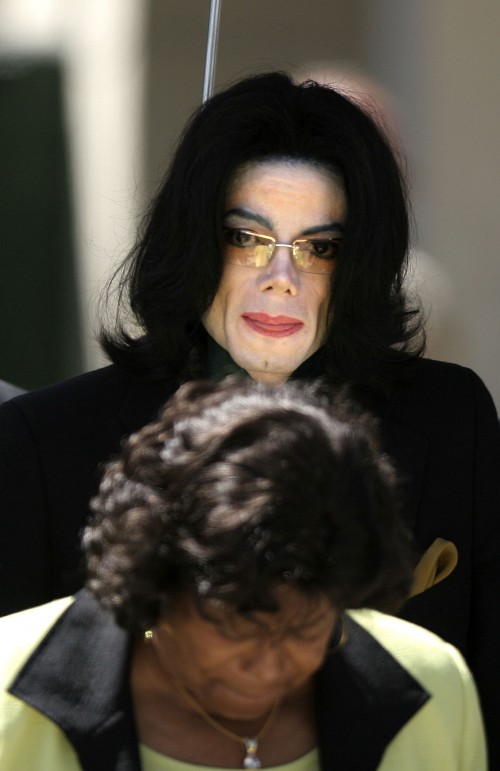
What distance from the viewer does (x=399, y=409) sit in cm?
305

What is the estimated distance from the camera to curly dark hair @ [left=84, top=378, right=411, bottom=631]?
170 centimetres

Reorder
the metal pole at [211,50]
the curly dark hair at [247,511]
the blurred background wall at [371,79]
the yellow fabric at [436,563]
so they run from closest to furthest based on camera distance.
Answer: the curly dark hair at [247,511], the yellow fabric at [436,563], the metal pole at [211,50], the blurred background wall at [371,79]

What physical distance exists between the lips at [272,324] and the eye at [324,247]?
0.13 m

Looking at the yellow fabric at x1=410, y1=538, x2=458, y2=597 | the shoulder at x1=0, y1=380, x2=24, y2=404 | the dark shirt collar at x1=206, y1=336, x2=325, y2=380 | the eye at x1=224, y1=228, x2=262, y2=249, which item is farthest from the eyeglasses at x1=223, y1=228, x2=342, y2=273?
the shoulder at x1=0, y1=380, x2=24, y2=404

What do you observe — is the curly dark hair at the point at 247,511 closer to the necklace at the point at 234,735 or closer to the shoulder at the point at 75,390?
the necklace at the point at 234,735

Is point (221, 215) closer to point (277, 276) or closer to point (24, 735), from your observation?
point (277, 276)

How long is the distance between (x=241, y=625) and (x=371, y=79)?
301 cm

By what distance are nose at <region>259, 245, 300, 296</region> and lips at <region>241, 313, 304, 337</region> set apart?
50 millimetres

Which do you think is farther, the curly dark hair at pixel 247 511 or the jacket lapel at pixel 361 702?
Result: the jacket lapel at pixel 361 702

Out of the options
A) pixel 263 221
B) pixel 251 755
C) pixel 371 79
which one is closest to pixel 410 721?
pixel 251 755

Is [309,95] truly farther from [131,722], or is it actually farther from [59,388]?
[131,722]

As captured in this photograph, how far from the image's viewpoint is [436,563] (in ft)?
9.31

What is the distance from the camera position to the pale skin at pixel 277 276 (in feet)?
9.43

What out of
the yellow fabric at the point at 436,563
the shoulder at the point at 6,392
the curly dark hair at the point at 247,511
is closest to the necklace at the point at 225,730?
the curly dark hair at the point at 247,511
